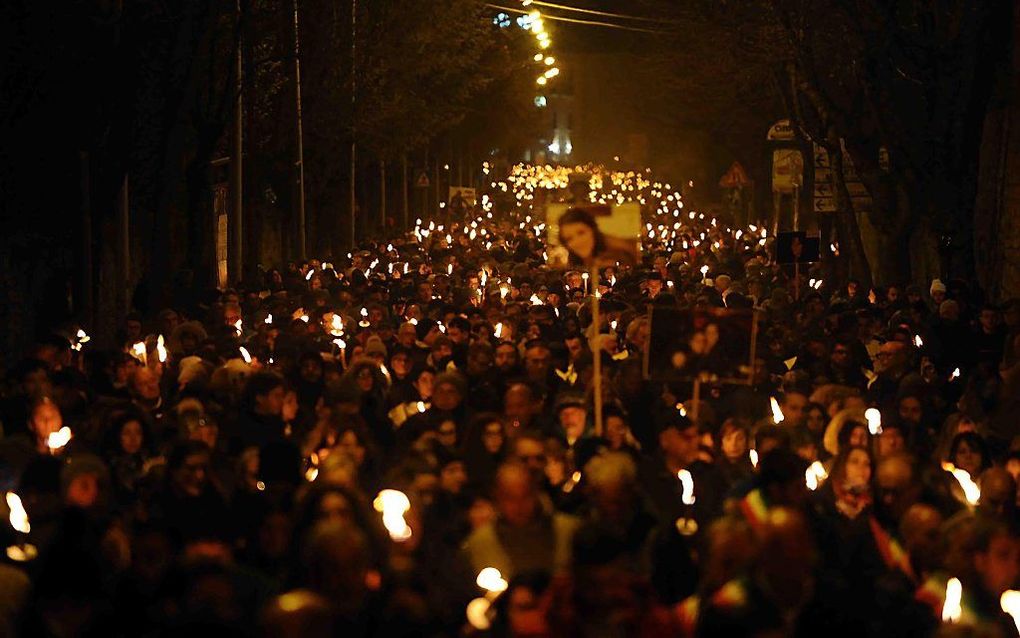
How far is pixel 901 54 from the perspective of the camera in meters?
28.4

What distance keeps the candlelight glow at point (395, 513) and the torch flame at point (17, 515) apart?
67.2 inches

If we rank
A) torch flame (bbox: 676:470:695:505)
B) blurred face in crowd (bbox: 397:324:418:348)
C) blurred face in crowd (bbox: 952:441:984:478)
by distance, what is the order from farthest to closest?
blurred face in crowd (bbox: 397:324:418:348) → blurred face in crowd (bbox: 952:441:984:478) → torch flame (bbox: 676:470:695:505)

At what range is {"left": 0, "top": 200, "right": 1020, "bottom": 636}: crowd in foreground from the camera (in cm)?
712

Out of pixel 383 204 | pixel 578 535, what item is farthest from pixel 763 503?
pixel 383 204

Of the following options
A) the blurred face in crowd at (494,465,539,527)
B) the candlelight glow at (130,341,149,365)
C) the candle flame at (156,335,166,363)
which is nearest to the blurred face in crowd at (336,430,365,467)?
the blurred face in crowd at (494,465,539,527)

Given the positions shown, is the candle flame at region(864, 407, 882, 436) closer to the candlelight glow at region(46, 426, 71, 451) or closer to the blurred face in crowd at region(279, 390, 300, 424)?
the blurred face in crowd at region(279, 390, 300, 424)

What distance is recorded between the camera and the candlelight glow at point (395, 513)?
368 inches

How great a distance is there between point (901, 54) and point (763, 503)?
794 inches

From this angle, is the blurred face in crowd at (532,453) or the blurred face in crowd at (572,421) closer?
the blurred face in crowd at (532,453)

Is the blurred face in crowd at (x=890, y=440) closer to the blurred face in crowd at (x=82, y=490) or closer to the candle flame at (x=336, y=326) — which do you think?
the blurred face in crowd at (x=82, y=490)

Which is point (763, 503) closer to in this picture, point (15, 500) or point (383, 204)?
point (15, 500)

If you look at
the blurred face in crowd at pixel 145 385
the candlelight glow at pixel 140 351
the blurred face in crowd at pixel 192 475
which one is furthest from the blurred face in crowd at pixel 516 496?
the candlelight glow at pixel 140 351

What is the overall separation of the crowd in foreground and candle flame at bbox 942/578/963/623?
0.01 meters

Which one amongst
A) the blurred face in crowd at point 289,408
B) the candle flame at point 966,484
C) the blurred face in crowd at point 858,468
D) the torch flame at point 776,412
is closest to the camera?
the blurred face in crowd at point 858,468
